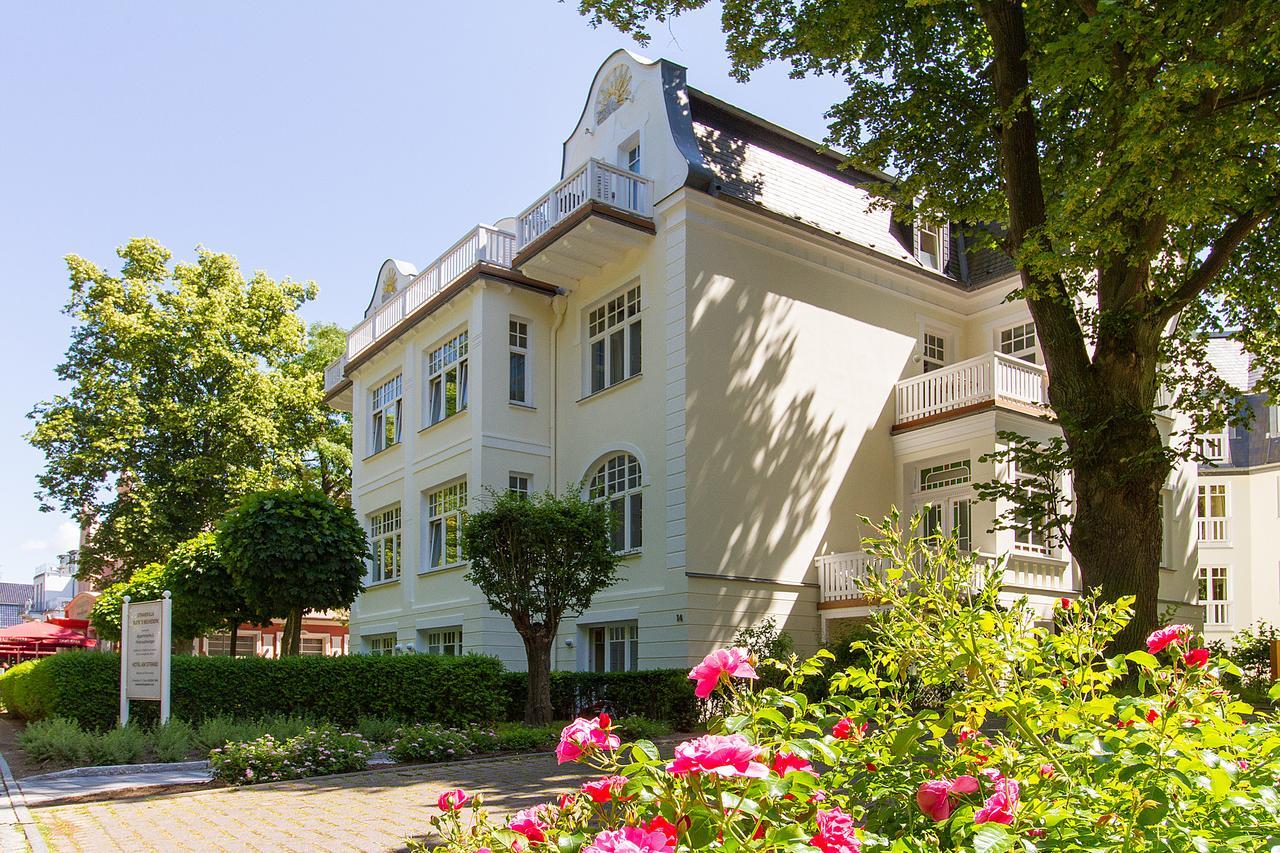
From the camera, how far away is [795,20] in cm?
1491

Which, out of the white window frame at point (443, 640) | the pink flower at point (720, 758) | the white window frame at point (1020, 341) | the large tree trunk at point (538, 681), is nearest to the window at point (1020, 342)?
the white window frame at point (1020, 341)

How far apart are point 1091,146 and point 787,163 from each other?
29.3 ft

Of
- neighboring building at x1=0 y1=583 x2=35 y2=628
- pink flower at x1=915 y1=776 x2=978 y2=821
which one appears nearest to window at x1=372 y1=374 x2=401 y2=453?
pink flower at x1=915 y1=776 x2=978 y2=821

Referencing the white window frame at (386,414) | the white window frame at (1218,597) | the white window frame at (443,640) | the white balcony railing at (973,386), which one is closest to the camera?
the white balcony railing at (973,386)

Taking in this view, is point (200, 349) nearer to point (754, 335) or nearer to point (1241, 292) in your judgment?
point (754, 335)

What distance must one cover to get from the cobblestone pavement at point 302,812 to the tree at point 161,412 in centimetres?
2273

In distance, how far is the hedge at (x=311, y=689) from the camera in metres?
15.0

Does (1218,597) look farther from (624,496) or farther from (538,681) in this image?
(538,681)

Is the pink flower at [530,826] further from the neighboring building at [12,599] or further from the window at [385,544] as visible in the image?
the neighboring building at [12,599]

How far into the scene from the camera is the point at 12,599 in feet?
464

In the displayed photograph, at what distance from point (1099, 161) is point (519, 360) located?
475 inches

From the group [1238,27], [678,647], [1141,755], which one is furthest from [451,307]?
[1141,755]

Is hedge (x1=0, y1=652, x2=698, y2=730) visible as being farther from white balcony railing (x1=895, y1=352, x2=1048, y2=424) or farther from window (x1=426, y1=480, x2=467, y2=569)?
white balcony railing (x1=895, y1=352, x2=1048, y2=424)

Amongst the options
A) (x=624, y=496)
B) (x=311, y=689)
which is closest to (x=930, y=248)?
(x=624, y=496)
